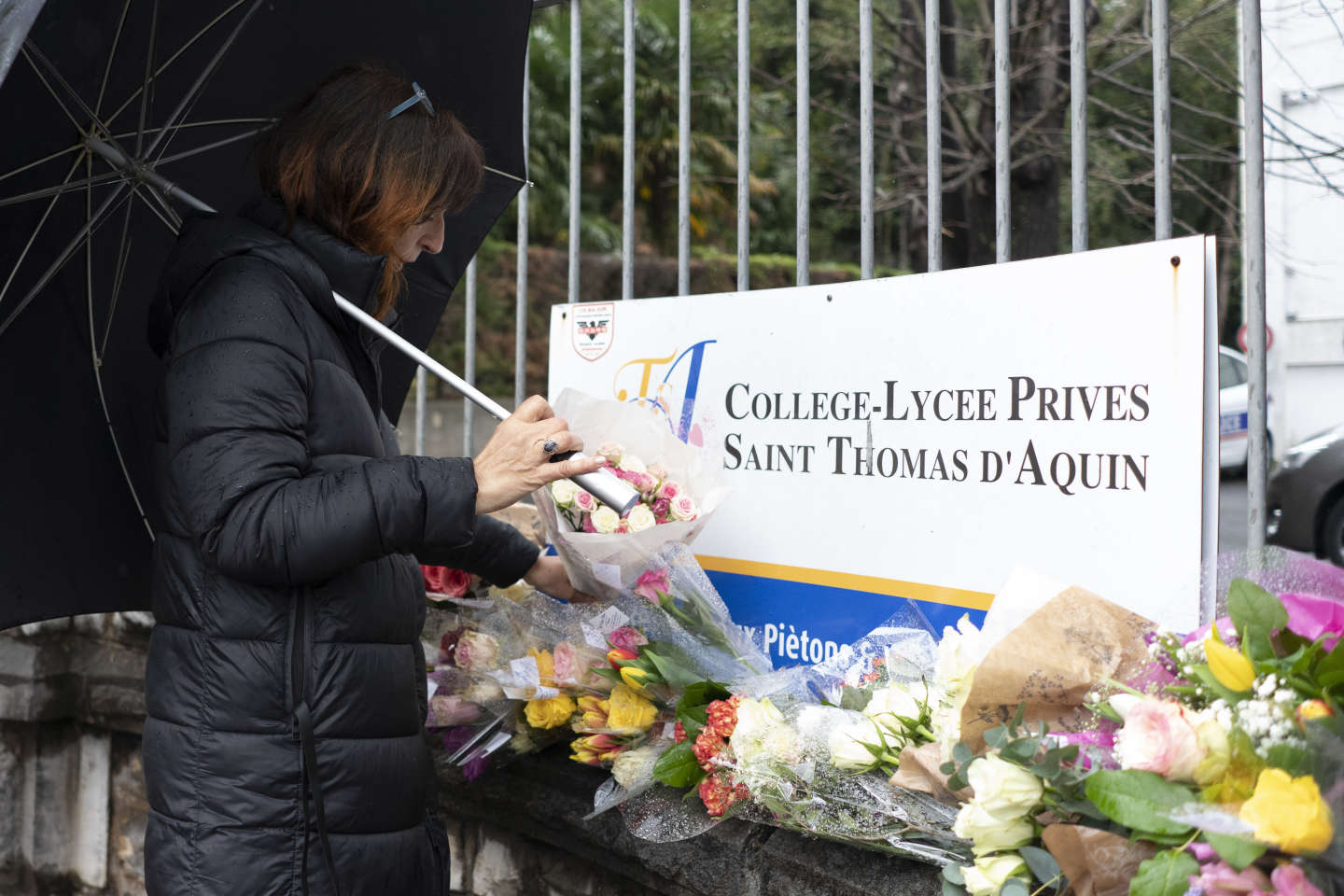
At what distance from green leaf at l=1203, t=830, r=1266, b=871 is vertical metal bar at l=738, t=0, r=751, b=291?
1.75 m

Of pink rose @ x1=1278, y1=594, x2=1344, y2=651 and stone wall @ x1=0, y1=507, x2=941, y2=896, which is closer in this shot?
pink rose @ x1=1278, y1=594, x2=1344, y2=651

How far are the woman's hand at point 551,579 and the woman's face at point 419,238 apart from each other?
80 centimetres

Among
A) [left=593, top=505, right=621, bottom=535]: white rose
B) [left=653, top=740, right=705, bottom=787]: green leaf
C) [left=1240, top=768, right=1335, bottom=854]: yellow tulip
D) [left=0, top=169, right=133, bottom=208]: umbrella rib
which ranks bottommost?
[left=653, top=740, right=705, bottom=787]: green leaf

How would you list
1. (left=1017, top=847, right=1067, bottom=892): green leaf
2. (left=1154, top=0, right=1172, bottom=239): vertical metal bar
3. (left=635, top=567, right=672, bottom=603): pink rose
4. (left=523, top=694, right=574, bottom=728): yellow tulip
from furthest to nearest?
(left=523, top=694, right=574, bottom=728): yellow tulip
(left=635, top=567, right=672, bottom=603): pink rose
(left=1154, top=0, right=1172, bottom=239): vertical metal bar
(left=1017, top=847, right=1067, bottom=892): green leaf

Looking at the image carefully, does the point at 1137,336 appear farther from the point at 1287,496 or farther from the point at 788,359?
the point at 1287,496

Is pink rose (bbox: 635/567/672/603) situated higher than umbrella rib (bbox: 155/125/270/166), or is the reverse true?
umbrella rib (bbox: 155/125/270/166)

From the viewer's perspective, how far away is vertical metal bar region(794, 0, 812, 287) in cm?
266

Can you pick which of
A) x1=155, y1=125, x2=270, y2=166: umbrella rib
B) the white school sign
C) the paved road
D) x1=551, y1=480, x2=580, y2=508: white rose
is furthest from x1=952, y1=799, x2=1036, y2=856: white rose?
the paved road

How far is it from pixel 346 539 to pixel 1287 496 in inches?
291

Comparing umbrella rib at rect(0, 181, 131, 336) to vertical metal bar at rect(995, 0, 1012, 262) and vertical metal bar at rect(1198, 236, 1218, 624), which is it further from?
vertical metal bar at rect(1198, 236, 1218, 624)

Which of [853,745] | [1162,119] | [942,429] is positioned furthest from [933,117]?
[853,745]

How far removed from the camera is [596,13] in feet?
52.1

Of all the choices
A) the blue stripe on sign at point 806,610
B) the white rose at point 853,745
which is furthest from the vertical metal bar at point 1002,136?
the white rose at point 853,745

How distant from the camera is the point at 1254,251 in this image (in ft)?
6.72
